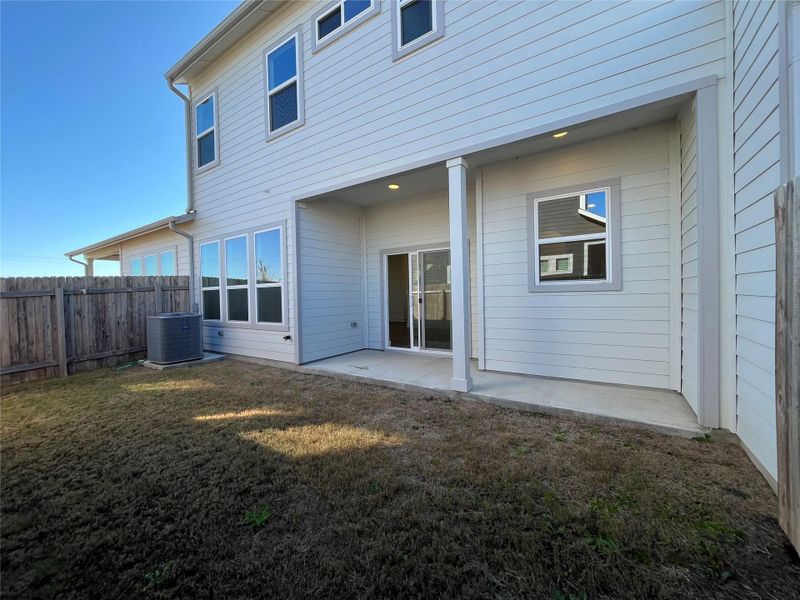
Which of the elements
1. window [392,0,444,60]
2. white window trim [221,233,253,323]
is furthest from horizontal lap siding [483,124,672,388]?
white window trim [221,233,253,323]

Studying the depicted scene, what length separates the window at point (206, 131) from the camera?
731 centimetres

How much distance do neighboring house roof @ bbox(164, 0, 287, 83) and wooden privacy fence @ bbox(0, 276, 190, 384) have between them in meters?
4.70

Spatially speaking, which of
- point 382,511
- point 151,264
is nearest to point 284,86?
point 382,511

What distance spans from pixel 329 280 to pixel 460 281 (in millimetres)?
3214

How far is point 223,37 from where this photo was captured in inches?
256

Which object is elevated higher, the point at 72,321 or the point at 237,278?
the point at 237,278

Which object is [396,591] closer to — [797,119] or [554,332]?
[797,119]

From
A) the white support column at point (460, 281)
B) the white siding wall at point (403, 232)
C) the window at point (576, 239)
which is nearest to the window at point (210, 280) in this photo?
the white siding wall at point (403, 232)

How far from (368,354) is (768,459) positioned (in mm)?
5437

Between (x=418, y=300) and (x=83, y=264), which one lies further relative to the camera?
(x=83, y=264)

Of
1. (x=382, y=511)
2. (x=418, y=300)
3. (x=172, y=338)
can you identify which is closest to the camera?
(x=382, y=511)

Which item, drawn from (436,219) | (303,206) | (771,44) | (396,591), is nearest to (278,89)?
(303,206)

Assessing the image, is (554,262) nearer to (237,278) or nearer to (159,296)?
(237,278)

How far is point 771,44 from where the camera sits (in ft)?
6.97
